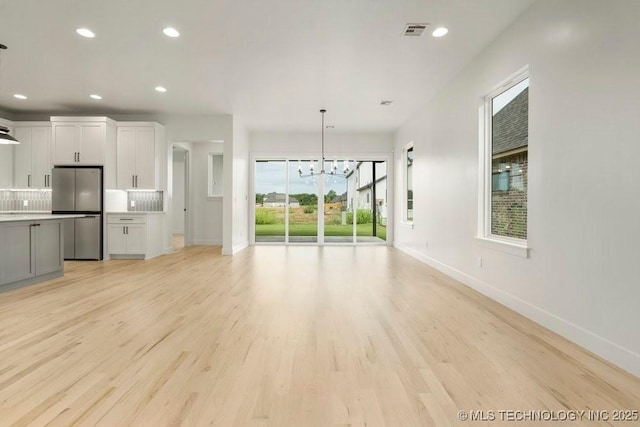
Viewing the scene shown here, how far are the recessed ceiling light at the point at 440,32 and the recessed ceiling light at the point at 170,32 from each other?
2.89 meters

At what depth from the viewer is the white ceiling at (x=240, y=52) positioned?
339cm

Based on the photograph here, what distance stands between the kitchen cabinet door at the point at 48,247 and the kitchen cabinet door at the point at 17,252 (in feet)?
0.30

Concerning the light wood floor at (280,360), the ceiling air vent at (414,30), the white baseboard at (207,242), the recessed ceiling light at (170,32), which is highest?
the recessed ceiling light at (170,32)

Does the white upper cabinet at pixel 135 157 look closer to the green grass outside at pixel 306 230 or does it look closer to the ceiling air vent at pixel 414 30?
the green grass outside at pixel 306 230

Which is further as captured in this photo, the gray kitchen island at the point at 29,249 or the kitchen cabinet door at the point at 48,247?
the kitchen cabinet door at the point at 48,247

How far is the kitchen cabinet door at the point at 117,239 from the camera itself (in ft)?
22.1

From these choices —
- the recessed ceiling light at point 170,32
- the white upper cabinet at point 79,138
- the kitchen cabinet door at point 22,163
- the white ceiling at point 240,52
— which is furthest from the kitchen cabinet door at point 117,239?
the recessed ceiling light at point 170,32

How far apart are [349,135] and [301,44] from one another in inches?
203

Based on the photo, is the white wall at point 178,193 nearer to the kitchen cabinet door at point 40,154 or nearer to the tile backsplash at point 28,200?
the tile backsplash at point 28,200

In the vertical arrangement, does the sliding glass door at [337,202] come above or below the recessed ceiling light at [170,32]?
below

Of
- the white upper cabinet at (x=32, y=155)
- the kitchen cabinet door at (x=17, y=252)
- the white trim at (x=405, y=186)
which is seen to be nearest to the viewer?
the kitchen cabinet door at (x=17, y=252)

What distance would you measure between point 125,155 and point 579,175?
751cm

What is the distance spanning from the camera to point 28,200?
723 centimetres

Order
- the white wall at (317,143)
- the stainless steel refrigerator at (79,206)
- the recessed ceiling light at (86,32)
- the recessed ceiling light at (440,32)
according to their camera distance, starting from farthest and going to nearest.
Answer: the white wall at (317,143), the stainless steel refrigerator at (79,206), the recessed ceiling light at (86,32), the recessed ceiling light at (440,32)
